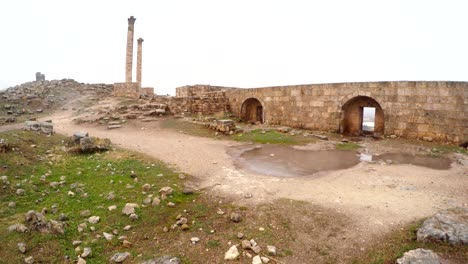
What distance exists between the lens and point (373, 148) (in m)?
10.6

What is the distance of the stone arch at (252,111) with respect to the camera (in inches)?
→ 757

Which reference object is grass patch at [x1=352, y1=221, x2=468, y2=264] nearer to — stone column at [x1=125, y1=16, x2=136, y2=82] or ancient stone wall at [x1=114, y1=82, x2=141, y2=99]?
ancient stone wall at [x1=114, y1=82, x2=141, y2=99]

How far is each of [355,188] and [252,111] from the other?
44.5 feet

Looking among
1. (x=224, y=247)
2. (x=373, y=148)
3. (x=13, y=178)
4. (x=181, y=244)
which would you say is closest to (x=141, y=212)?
(x=181, y=244)

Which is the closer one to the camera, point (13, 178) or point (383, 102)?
point (13, 178)

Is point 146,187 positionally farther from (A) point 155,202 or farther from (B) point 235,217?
(B) point 235,217

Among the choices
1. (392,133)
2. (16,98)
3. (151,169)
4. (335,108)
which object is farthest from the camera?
(16,98)

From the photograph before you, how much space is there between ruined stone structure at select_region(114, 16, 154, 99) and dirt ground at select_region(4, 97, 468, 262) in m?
14.6

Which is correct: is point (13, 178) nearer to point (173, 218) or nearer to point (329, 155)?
point (173, 218)

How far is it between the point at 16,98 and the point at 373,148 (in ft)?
73.3

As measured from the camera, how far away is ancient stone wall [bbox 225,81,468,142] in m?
11.0

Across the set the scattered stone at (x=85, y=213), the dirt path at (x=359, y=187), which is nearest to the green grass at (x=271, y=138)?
the dirt path at (x=359, y=187)

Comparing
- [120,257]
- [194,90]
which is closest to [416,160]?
[120,257]

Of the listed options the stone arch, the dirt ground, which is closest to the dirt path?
the dirt ground
